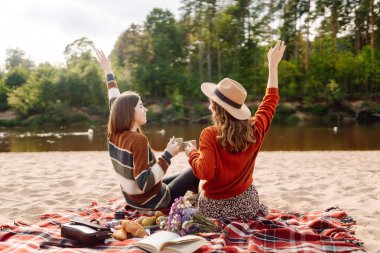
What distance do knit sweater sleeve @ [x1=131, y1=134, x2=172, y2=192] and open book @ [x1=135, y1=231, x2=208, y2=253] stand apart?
70 centimetres

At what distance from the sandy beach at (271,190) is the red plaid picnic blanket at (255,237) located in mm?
227

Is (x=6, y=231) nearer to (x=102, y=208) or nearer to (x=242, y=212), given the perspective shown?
(x=102, y=208)

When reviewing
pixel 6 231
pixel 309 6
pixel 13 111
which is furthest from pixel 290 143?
pixel 13 111

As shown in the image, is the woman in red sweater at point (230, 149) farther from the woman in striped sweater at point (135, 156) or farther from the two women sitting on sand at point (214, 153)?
the woman in striped sweater at point (135, 156)

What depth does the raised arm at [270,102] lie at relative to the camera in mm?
3311

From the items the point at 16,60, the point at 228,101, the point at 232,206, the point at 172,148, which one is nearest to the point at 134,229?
the point at 172,148

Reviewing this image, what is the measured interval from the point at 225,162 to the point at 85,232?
4.13ft

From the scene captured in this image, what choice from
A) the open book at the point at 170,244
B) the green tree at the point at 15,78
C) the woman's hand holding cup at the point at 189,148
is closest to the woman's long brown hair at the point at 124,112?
the woman's hand holding cup at the point at 189,148

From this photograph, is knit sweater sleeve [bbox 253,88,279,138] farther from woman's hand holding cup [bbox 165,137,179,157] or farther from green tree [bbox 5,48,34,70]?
green tree [bbox 5,48,34,70]

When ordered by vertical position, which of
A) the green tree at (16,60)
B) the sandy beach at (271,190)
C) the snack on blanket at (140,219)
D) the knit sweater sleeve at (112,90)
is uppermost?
the green tree at (16,60)

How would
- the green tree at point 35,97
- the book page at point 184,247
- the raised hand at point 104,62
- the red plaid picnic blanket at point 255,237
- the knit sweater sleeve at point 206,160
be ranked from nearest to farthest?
the book page at point 184,247, the red plaid picnic blanket at point 255,237, the knit sweater sleeve at point 206,160, the raised hand at point 104,62, the green tree at point 35,97

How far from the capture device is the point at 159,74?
39.8m

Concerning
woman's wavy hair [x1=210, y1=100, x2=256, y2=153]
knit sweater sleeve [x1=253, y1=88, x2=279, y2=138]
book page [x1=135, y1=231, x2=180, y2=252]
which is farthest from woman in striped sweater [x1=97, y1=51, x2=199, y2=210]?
knit sweater sleeve [x1=253, y1=88, x2=279, y2=138]

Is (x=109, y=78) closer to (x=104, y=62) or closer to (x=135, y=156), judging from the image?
(x=104, y=62)
